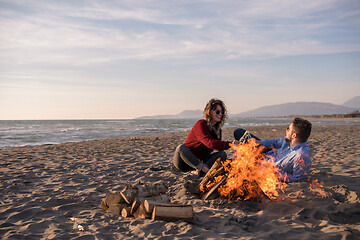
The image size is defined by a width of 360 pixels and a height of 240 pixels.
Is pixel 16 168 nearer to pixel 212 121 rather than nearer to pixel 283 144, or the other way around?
pixel 212 121

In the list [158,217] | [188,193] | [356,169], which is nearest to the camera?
[158,217]

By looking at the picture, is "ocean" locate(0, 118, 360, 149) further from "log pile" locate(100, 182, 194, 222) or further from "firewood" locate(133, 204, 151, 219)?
"firewood" locate(133, 204, 151, 219)

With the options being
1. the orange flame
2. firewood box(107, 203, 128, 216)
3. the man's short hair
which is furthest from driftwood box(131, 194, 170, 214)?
the man's short hair

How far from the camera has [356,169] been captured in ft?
20.0

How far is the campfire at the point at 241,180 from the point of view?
4.13m

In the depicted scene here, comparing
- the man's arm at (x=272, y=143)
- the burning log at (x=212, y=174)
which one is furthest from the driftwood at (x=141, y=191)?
the man's arm at (x=272, y=143)

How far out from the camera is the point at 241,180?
4090mm

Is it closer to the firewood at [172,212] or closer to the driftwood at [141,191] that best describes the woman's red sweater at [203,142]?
the driftwood at [141,191]

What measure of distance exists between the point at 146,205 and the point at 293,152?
2943mm

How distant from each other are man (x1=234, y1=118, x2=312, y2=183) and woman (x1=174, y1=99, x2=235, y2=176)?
0.52m

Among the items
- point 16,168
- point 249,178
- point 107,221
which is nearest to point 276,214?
point 249,178

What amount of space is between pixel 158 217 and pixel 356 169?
216 inches

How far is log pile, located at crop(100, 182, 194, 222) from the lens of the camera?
3449 mm

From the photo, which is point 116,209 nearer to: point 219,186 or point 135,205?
point 135,205
